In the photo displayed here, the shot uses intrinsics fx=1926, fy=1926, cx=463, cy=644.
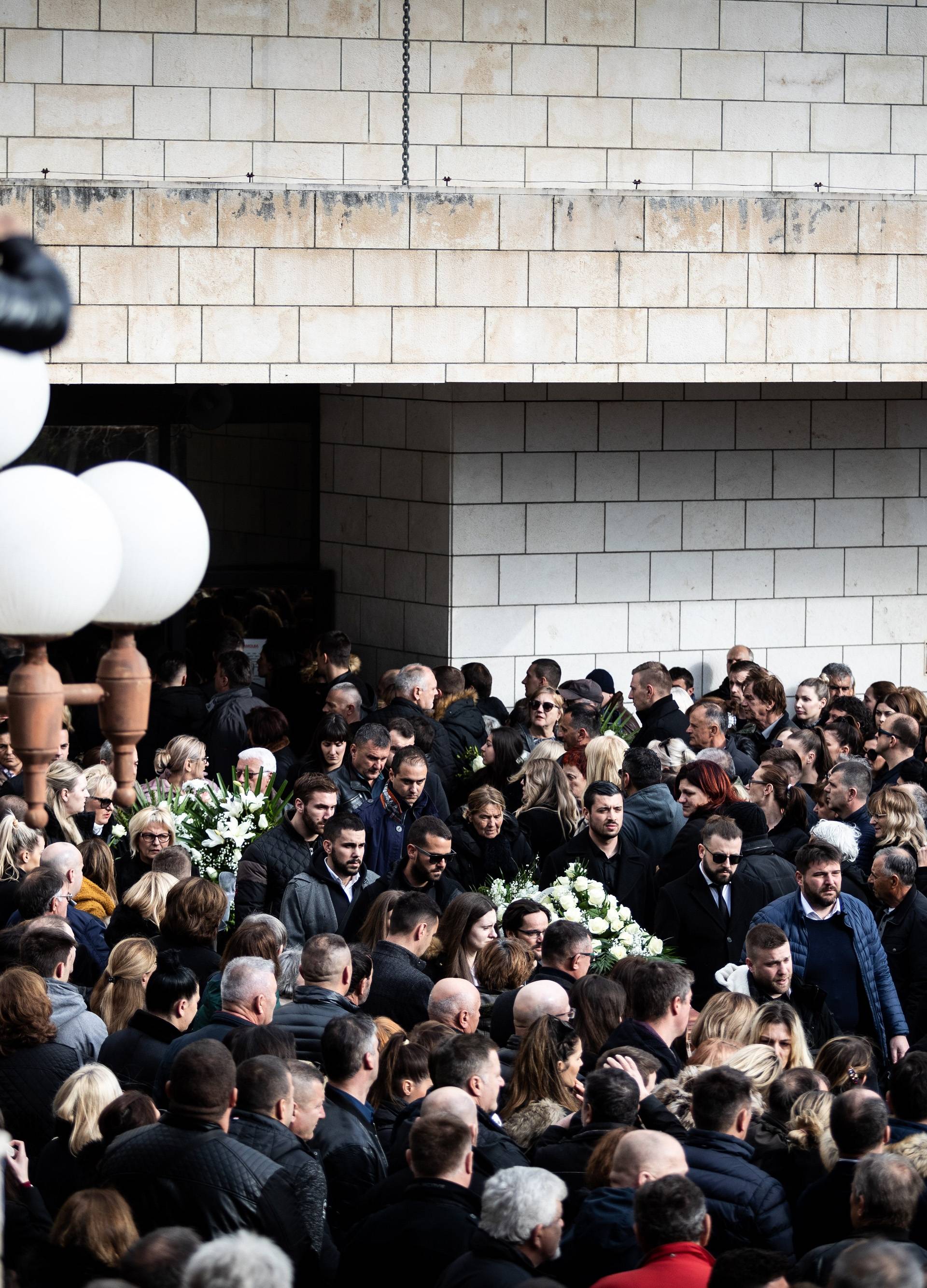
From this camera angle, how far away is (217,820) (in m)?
10.3

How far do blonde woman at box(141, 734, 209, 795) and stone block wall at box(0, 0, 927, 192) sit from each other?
6922 millimetres

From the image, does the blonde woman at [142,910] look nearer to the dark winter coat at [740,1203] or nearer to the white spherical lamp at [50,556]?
the dark winter coat at [740,1203]

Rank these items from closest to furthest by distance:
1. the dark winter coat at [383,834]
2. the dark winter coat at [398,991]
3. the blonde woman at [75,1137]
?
1. the blonde woman at [75,1137]
2. the dark winter coat at [398,991]
3. the dark winter coat at [383,834]

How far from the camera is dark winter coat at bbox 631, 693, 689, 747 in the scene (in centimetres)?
1312

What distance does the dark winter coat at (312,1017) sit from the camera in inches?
289

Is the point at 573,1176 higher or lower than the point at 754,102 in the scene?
lower

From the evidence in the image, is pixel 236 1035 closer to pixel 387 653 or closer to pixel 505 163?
pixel 387 653

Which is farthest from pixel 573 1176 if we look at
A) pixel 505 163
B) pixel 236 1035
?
pixel 505 163

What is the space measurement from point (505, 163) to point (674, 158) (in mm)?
1604

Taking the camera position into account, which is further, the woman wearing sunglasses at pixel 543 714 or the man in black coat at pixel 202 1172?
the woman wearing sunglasses at pixel 543 714

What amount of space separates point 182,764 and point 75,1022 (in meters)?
3.90

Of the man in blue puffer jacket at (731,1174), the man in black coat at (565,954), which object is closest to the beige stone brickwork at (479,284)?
the man in black coat at (565,954)

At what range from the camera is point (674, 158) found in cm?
1750

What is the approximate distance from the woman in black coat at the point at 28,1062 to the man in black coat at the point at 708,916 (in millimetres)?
3433
